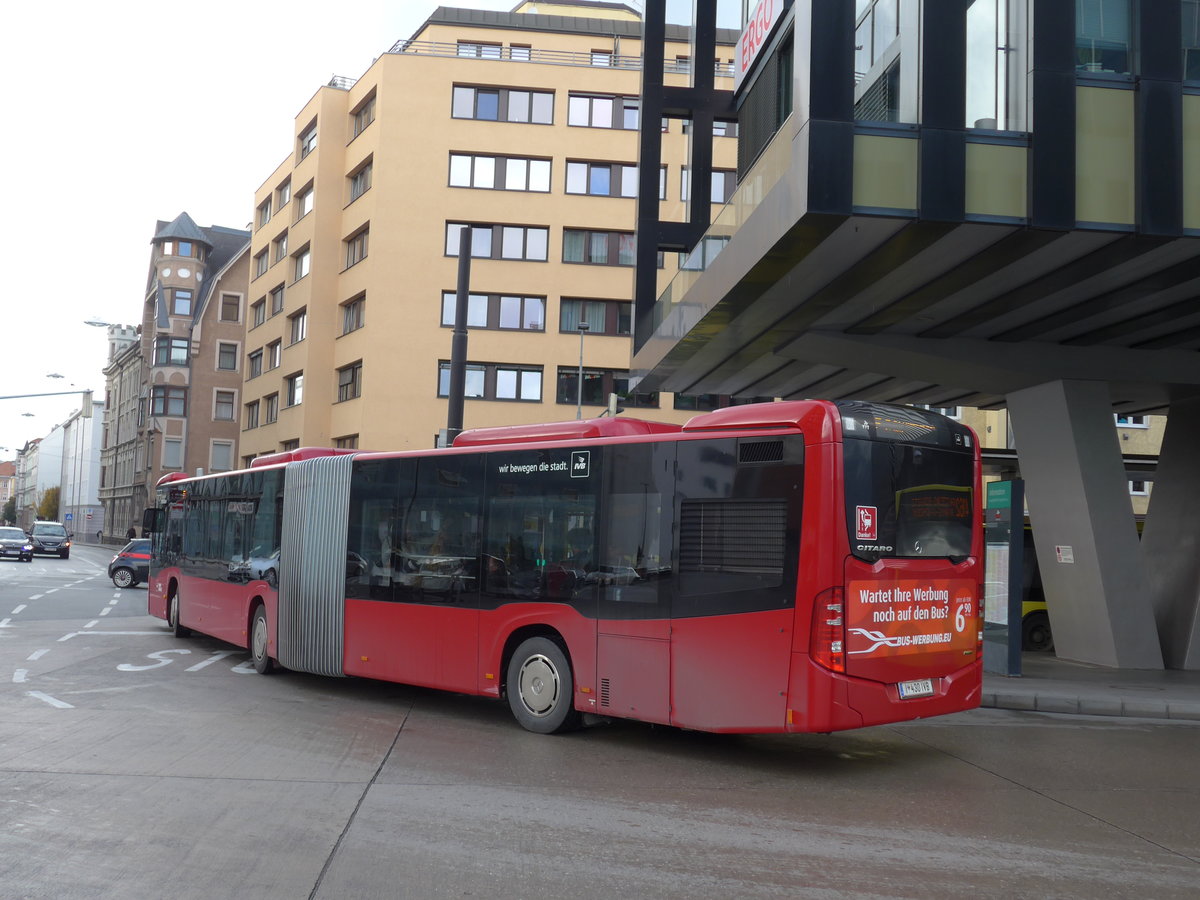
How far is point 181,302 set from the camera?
8019 cm

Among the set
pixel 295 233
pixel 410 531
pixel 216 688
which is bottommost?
pixel 216 688

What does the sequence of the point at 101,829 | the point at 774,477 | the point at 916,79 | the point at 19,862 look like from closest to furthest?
the point at 19,862
the point at 101,829
the point at 774,477
the point at 916,79

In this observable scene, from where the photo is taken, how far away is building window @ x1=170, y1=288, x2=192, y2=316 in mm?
79750

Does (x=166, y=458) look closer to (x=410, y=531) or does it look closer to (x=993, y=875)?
(x=410, y=531)

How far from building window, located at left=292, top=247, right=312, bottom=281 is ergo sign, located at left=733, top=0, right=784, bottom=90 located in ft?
100

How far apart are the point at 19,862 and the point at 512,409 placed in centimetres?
3838

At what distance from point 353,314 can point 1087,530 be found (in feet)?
116

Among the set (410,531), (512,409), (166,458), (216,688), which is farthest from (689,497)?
(166,458)

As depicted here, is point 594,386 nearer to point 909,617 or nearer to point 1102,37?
point 1102,37

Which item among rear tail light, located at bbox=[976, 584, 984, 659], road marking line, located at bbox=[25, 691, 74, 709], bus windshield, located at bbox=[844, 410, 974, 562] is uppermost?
bus windshield, located at bbox=[844, 410, 974, 562]

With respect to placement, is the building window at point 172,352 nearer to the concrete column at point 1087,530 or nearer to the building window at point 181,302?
the building window at point 181,302

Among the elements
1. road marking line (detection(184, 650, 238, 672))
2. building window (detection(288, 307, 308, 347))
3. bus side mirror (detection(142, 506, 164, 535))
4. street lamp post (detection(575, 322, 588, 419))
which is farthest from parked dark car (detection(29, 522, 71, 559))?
road marking line (detection(184, 650, 238, 672))

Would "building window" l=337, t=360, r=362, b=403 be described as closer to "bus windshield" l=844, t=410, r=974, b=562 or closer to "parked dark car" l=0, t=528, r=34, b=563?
"parked dark car" l=0, t=528, r=34, b=563

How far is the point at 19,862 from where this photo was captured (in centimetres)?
564
